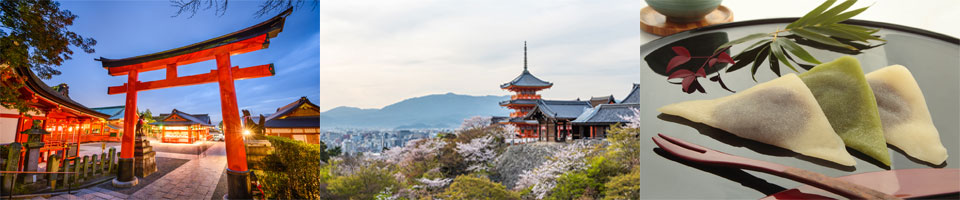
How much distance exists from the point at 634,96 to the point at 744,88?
1.64 feet

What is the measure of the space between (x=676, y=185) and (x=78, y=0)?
3.24 meters

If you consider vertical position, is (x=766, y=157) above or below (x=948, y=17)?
below

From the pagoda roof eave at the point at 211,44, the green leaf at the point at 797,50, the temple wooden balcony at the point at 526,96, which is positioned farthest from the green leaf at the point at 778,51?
the pagoda roof eave at the point at 211,44

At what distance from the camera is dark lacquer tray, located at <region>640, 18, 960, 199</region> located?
2.00 m

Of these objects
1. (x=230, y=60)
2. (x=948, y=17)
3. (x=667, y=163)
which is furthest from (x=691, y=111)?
(x=230, y=60)

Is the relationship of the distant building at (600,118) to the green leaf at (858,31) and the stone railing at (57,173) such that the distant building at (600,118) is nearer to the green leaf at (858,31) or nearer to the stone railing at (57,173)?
the green leaf at (858,31)

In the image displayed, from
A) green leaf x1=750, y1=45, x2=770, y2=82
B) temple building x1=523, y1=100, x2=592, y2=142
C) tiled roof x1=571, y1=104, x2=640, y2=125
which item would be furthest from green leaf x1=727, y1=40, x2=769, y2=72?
temple building x1=523, y1=100, x2=592, y2=142

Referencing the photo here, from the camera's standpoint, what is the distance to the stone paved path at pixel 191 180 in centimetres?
225

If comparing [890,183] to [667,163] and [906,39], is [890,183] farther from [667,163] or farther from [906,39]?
[667,163]

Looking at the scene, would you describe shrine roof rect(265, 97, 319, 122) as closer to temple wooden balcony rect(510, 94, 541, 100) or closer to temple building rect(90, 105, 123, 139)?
temple building rect(90, 105, 123, 139)

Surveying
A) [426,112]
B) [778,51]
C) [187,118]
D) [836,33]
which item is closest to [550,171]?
[426,112]

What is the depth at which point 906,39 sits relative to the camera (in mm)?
2016

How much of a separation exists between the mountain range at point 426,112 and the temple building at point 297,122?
0.32ft

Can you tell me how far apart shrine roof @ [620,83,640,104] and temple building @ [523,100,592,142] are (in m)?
0.20
